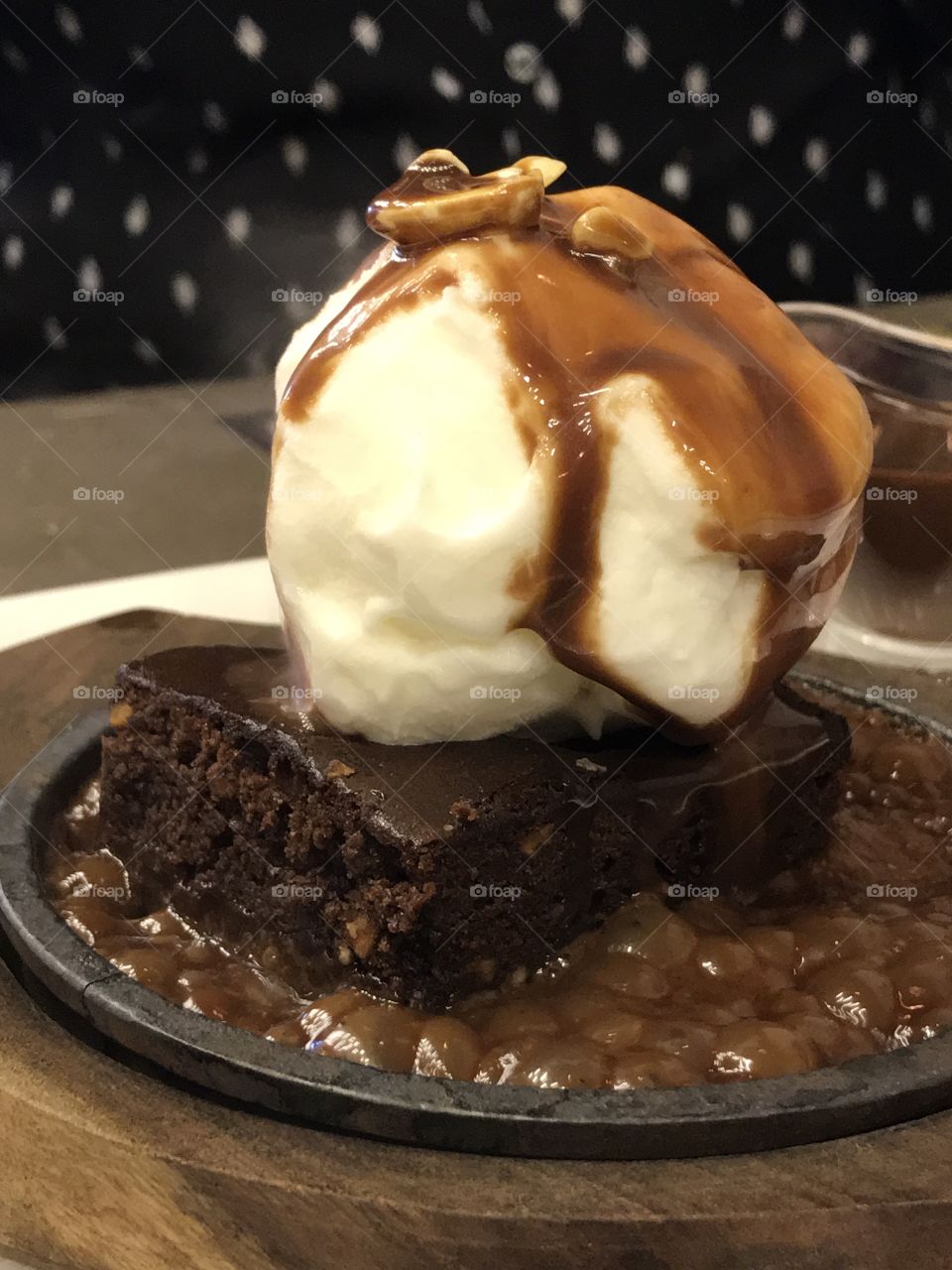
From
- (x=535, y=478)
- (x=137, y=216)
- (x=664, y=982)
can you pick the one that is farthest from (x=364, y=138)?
(x=664, y=982)

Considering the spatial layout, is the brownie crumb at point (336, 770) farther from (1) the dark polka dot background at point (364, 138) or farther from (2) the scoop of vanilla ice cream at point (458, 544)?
(1) the dark polka dot background at point (364, 138)

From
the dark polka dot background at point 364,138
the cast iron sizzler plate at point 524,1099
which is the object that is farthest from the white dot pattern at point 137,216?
the cast iron sizzler plate at point 524,1099

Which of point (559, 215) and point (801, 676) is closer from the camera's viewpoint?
point (559, 215)

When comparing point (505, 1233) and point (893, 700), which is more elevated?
point (505, 1233)

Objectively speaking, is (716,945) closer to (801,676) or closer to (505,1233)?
(505,1233)

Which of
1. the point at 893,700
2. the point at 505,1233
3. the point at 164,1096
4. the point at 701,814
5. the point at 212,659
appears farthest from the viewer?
the point at 893,700

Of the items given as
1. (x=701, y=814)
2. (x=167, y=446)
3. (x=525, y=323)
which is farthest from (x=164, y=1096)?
(x=167, y=446)

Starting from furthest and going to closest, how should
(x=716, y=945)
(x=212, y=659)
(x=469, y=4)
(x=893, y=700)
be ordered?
(x=469, y=4) < (x=893, y=700) < (x=212, y=659) < (x=716, y=945)

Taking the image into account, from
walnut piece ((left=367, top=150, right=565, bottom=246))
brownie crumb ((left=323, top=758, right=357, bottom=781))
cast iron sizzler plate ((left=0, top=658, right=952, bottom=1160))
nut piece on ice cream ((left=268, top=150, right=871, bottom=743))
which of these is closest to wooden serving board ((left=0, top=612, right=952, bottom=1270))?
cast iron sizzler plate ((left=0, top=658, right=952, bottom=1160))
